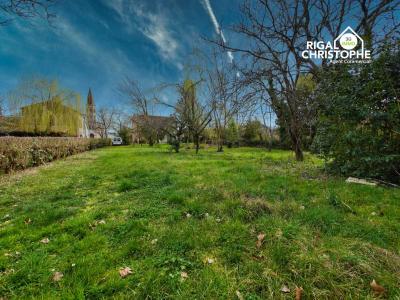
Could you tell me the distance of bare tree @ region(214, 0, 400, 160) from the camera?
7.28 meters

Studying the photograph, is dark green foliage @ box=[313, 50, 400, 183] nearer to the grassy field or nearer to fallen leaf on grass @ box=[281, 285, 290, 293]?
the grassy field

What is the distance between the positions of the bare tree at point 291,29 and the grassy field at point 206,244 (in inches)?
191

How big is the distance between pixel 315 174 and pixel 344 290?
466 cm

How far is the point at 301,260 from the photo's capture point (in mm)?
1846

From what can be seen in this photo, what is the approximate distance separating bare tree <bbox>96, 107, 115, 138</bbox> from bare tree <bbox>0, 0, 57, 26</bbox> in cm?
4779

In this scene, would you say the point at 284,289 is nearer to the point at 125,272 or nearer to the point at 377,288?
the point at 377,288

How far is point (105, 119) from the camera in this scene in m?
47.6

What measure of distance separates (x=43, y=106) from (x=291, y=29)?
26639 millimetres

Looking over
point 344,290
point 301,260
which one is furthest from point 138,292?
point 344,290

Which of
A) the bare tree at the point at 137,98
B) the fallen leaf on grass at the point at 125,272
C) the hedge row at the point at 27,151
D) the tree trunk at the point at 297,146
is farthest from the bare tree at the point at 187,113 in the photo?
the fallen leaf on grass at the point at 125,272

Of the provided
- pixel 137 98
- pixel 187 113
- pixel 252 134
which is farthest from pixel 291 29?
pixel 252 134

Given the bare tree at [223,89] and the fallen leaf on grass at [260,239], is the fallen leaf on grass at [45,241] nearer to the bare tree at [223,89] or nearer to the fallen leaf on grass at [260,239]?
the fallen leaf on grass at [260,239]

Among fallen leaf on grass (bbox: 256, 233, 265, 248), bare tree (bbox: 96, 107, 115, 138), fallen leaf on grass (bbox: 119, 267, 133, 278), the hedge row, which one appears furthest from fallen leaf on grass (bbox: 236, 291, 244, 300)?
bare tree (bbox: 96, 107, 115, 138)

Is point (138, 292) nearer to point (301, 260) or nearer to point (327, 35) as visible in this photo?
point (301, 260)
